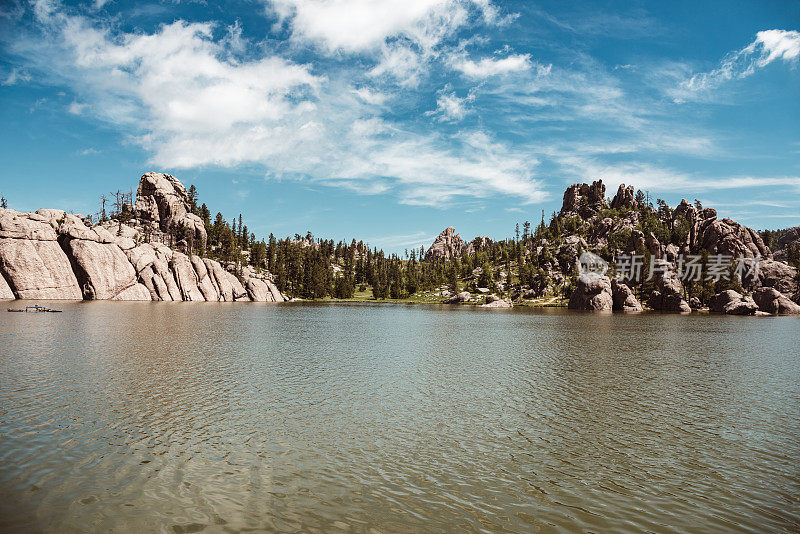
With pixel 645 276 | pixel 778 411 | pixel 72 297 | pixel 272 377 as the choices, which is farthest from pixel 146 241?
pixel 645 276

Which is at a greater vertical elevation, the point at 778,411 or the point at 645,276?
the point at 645,276

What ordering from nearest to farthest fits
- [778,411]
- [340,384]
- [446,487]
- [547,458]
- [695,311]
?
[446,487]
[547,458]
[778,411]
[340,384]
[695,311]

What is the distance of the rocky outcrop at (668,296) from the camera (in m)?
159

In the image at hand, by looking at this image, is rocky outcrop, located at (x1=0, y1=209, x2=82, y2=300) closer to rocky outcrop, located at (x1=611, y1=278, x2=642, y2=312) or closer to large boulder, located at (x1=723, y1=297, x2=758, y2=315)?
rocky outcrop, located at (x1=611, y1=278, x2=642, y2=312)

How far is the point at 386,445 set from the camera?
1906cm

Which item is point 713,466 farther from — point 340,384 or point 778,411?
point 340,384

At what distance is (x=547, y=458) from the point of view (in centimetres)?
1808

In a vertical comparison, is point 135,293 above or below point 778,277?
below

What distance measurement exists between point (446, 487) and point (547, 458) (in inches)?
216

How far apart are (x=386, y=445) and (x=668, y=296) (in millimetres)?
177887

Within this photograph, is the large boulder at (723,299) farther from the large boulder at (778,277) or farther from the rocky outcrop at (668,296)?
the large boulder at (778,277)

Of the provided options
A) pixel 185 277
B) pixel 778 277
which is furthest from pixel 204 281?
pixel 778 277

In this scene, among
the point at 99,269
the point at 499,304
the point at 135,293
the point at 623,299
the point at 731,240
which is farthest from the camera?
the point at 731,240

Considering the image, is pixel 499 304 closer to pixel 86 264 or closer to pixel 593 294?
pixel 593 294
